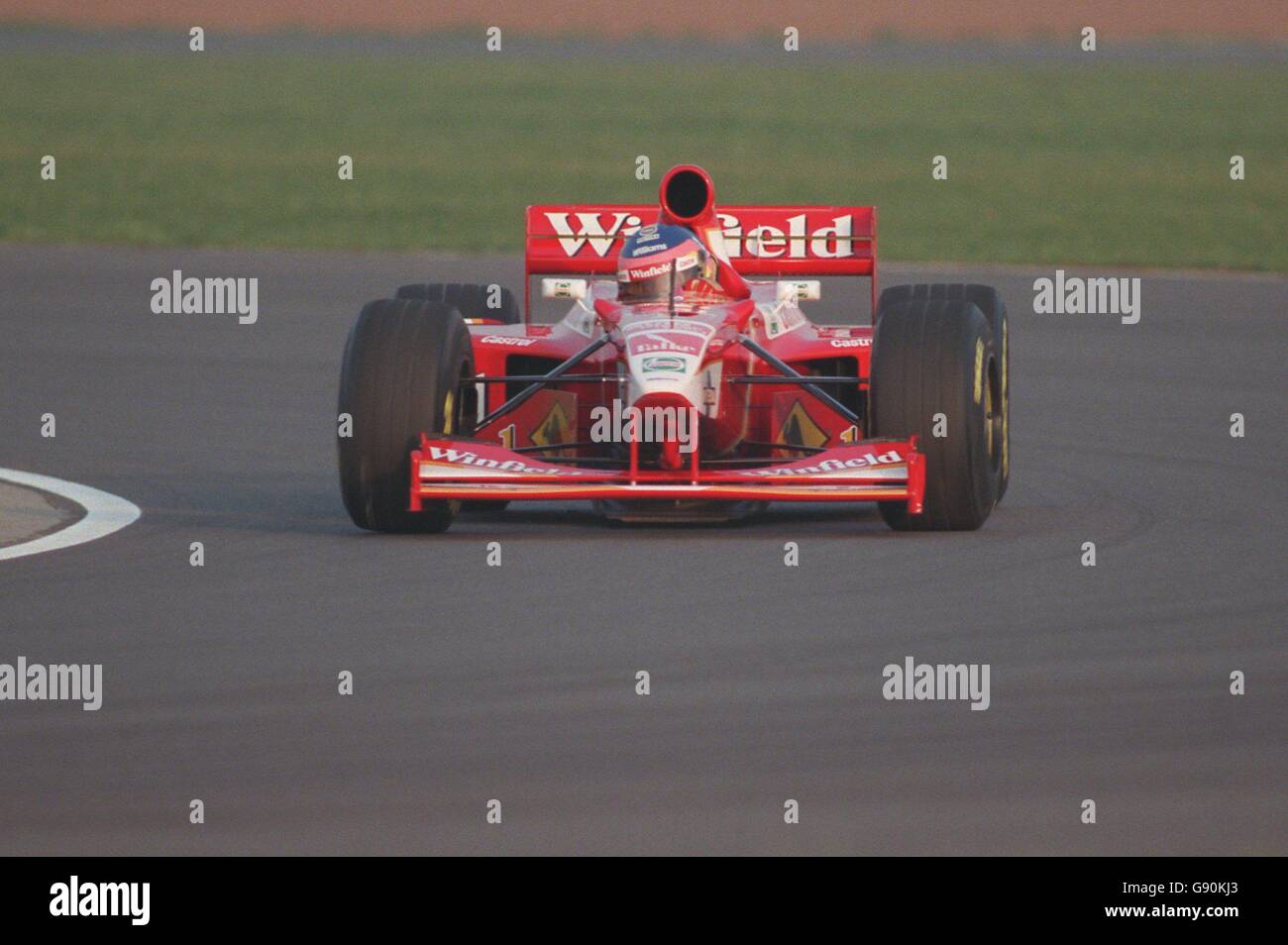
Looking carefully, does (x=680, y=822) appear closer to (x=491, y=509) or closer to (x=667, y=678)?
(x=667, y=678)

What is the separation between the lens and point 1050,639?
32.2 feet

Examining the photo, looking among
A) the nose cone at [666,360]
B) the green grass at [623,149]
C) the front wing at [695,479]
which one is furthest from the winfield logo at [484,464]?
the green grass at [623,149]

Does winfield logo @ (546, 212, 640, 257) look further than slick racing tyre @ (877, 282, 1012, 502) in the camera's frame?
Yes

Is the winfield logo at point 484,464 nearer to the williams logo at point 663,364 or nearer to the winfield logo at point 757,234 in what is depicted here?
the williams logo at point 663,364

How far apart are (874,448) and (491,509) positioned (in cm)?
259

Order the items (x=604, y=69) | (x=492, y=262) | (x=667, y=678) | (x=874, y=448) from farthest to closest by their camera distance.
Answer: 1. (x=604, y=69)
2. (x=492, y=262)
3. (x=874, y=448)
4. (x=667, y=678)

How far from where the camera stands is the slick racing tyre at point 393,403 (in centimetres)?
1202

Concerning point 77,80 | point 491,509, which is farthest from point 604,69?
point 491,509

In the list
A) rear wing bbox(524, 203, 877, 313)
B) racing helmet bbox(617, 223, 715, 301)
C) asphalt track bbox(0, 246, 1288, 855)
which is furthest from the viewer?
rear wing bbox(524, 203, 877, 313)

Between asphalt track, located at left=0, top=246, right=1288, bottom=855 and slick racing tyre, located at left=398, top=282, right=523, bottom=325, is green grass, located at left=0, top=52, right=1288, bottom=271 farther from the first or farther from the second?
asphalt track, located at left=0, top=246, right=1288, bottom=855

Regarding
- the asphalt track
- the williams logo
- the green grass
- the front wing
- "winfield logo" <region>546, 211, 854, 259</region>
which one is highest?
the green grass

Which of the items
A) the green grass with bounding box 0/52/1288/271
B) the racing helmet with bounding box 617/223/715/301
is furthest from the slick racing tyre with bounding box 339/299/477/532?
the green grass with bounding box 0/52/1288/271

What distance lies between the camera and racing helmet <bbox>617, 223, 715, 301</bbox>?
1297 cm

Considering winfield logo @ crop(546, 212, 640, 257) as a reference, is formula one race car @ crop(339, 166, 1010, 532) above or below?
below
